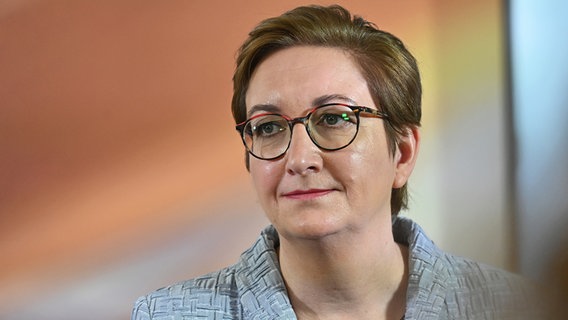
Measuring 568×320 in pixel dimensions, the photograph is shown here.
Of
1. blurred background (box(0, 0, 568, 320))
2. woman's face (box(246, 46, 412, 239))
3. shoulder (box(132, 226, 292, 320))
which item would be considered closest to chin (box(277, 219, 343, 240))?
woman's face (box(246, 46, 412, 239))

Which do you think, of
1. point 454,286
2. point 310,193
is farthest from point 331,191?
point 454,286

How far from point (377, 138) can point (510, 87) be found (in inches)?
10.9

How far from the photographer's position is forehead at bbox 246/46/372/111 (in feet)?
2.88

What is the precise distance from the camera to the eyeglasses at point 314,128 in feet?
2.83

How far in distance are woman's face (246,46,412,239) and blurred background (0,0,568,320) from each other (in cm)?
18

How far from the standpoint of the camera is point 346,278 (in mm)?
925

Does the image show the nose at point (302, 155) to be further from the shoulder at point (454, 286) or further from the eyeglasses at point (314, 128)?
the shoulder at point (454, 286)

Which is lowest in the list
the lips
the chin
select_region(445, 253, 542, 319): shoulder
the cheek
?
select_region(445, 253, 542, 319): shoulder

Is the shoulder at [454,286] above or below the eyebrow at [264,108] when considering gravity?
below

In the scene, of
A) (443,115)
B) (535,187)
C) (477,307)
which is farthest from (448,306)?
(443,115)

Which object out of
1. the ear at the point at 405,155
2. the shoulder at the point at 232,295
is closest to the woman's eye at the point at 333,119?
the ear at the point at 405,155

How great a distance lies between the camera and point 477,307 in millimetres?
925

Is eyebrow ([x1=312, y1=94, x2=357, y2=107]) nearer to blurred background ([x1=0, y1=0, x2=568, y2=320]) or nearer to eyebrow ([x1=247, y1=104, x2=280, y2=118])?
eyebrow ([x1=247, y1=104, x2=280, y2=118])

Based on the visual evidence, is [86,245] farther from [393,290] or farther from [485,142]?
[485,142]
